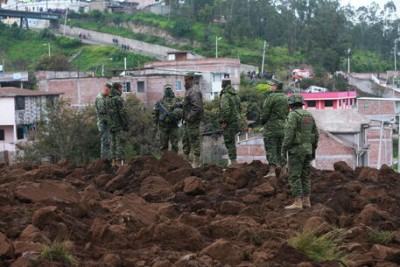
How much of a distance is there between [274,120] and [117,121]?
3238 millimetres

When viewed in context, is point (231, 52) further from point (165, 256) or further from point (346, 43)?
point (165, 256)

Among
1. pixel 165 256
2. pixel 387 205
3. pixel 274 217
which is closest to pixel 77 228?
pixel 165 256

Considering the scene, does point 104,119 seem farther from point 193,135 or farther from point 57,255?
point 57,255

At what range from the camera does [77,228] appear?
858 cm

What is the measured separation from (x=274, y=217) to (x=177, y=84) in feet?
171

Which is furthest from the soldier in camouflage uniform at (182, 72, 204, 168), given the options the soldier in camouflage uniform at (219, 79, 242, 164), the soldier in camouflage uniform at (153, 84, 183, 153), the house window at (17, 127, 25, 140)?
the house window at (17, 127, 25, 140)

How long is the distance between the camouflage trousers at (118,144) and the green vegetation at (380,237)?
7.24m

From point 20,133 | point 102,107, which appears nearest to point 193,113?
point 102,107

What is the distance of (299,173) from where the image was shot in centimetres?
1112

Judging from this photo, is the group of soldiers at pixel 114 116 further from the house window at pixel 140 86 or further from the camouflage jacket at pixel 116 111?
the house window at pixel 140 86

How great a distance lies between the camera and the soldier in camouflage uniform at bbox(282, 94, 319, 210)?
11.0 m

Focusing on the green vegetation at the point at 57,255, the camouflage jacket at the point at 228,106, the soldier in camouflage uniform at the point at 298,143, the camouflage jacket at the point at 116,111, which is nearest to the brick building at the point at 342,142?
the camouflage jacket at the point at 228,106

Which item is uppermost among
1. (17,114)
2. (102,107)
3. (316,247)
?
(102,107)

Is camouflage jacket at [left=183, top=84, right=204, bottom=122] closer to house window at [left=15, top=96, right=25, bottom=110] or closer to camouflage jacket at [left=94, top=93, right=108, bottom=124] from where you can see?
camouflage jacket at [left=94, top=93, right=108, bottom=124]
